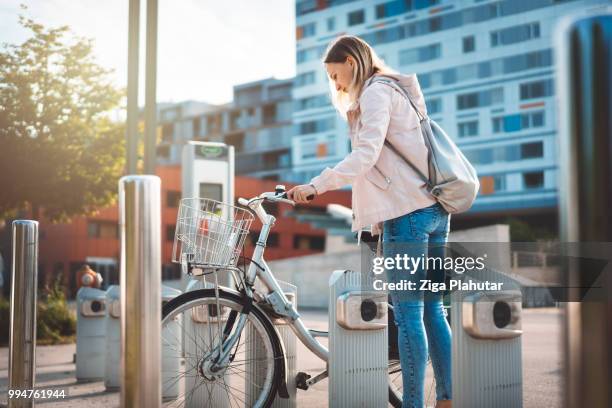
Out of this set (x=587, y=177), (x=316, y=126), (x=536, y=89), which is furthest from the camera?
(x=316, y=126)

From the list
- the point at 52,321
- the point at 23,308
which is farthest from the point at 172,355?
the point at 52,321

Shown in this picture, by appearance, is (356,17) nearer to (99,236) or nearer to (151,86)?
(99,236)

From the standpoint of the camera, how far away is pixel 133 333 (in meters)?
2.32

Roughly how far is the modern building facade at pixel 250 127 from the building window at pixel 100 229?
21.3m

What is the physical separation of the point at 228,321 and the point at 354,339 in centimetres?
65

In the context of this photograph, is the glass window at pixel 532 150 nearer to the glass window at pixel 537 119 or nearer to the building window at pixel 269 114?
the glass window at pixel 537 119

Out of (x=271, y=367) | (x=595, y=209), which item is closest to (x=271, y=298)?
(x=271, y=367)

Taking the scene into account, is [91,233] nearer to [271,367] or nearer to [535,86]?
[535,86]

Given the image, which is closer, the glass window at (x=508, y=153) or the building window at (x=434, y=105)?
the glass window at (x=508, y=153)

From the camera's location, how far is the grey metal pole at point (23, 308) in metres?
4.01

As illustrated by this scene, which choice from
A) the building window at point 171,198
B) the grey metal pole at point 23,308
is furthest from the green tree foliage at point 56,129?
the building window at point 171,198

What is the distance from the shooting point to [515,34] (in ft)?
166

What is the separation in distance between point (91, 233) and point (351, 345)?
4710 cm

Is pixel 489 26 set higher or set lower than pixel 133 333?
higher
